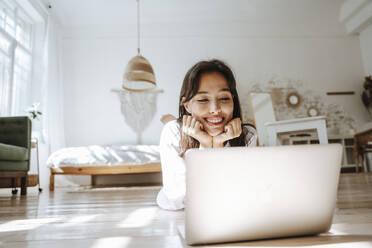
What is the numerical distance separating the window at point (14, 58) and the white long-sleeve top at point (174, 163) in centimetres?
316

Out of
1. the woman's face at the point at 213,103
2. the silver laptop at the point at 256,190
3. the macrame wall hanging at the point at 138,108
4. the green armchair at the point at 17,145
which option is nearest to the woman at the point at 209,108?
the woman's face at the point at 213,103

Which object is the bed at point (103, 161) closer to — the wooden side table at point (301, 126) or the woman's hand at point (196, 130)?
the wooden side table at point (301, 126)

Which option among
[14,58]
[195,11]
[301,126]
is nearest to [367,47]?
[195,11]

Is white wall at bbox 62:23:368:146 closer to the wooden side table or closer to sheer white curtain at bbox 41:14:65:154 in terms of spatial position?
sheer white curtain at bbox 41:14:65:154

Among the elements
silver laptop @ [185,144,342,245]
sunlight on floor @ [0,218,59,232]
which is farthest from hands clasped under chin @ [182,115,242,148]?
sunlight on floor @ [0,218,59,232]

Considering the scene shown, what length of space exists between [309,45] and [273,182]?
540 centimetres

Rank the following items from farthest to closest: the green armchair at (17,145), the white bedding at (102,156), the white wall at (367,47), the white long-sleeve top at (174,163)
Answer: the white wall at (367,47)
the white bedding at (102,156)
the green armchair at (17,145)
the white long-sleeve top at (174,163)

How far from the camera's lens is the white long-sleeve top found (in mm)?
1090

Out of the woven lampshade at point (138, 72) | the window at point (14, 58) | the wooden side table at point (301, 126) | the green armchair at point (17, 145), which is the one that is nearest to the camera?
the wooden side table at point (301, 126)

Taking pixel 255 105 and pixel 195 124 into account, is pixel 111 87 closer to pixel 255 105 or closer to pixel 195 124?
pixel 255 105

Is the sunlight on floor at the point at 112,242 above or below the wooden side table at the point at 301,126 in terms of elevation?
below

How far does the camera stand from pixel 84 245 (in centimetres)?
61

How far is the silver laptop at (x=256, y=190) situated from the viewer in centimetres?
51

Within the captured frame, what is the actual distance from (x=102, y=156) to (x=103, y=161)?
0.07 m
